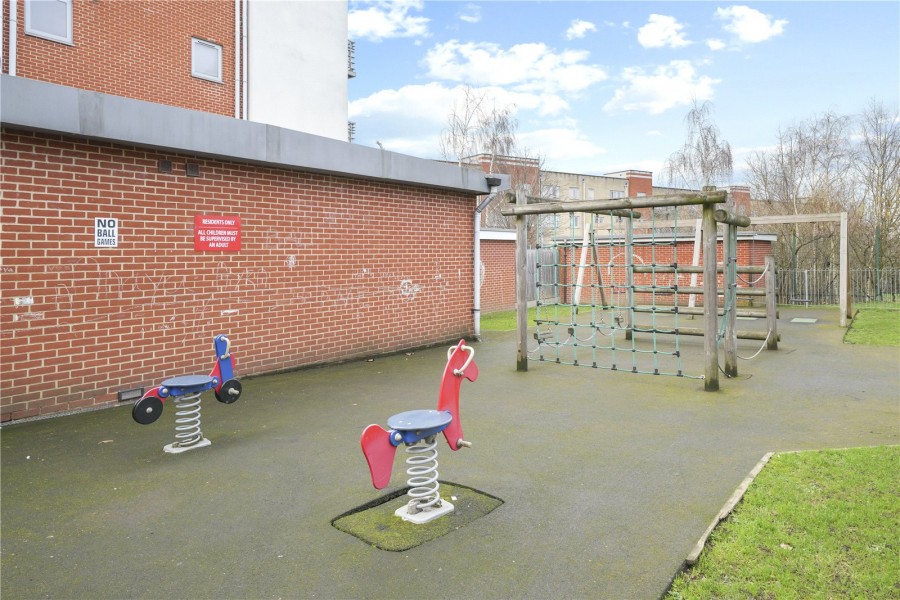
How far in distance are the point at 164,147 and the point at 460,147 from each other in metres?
22.9

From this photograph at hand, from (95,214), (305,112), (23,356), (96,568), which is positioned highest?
(305,112)

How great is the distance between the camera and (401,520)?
3.59 metres

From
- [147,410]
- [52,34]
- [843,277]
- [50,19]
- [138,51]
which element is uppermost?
[50,19]

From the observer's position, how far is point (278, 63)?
66.1 ft

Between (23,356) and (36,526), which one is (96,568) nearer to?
(36,526)

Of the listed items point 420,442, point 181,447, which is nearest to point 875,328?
point 420,442

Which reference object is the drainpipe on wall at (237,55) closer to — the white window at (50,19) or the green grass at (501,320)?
the white window at (50,19)

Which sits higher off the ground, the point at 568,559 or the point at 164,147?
the point at 164,147

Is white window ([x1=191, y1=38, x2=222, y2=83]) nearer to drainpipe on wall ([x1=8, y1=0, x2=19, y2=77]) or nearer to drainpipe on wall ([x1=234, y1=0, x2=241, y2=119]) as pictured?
drainpipe on wall ([x1=234, y1=0, x2=241, y2=119])

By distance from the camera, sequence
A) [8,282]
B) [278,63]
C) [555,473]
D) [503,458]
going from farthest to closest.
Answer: [278,63] → [8,282] → [503,458] → [555,473]

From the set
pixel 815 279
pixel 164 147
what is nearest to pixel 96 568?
pixel 164 147

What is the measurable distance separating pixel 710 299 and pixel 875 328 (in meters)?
8.32

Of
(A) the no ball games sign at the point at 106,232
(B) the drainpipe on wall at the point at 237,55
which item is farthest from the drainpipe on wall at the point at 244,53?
(A) the no ball games sign at the point at 106,232

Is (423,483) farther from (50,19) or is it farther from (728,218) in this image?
(50,19)
